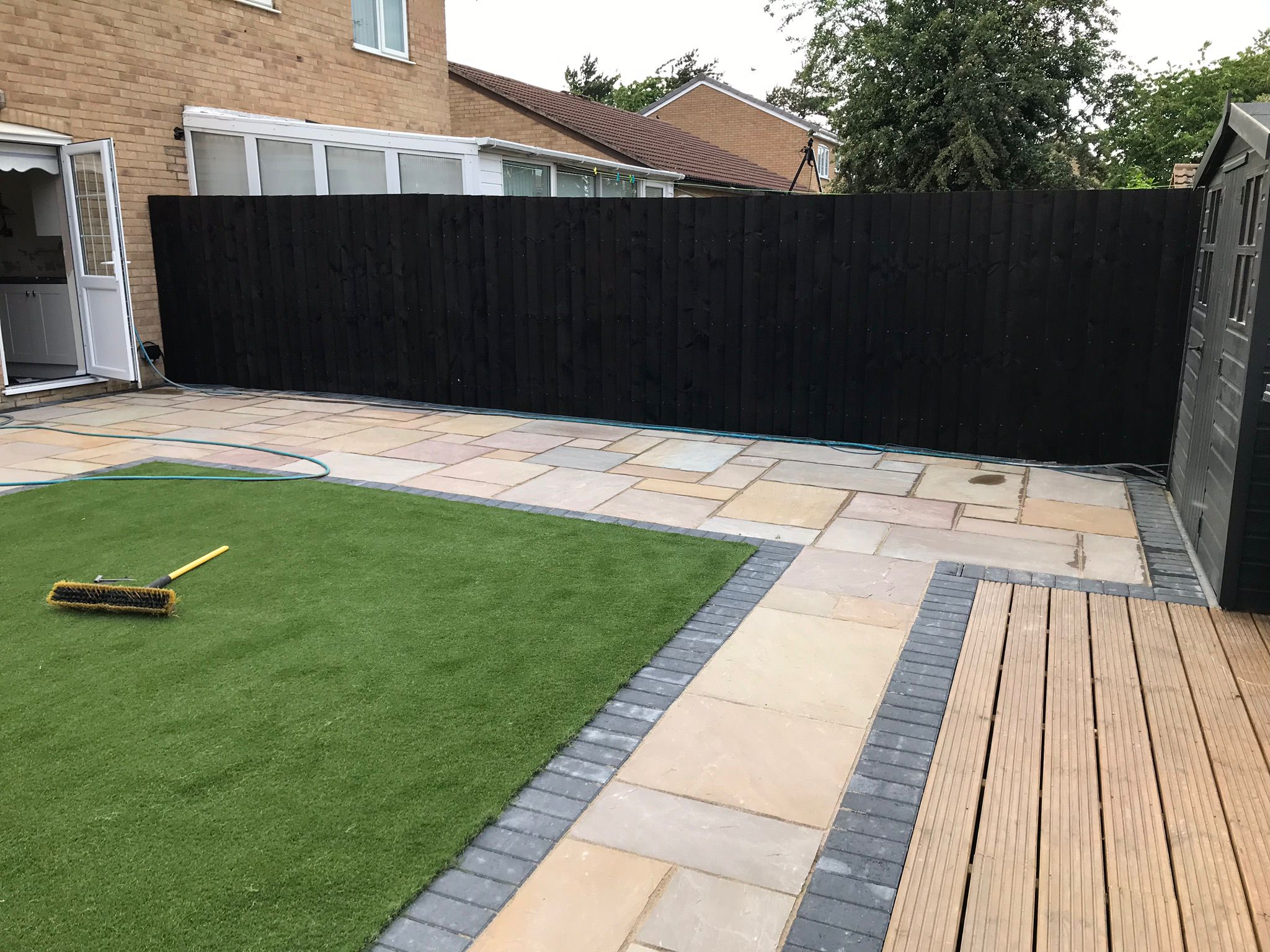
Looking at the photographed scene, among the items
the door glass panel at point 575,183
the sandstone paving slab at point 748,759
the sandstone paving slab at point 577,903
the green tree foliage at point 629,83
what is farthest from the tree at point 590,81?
the sandstone paving slab at point 577,903

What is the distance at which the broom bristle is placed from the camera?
3779mm

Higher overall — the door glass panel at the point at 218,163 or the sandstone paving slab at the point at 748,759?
the door glass panel at the point at 218,163

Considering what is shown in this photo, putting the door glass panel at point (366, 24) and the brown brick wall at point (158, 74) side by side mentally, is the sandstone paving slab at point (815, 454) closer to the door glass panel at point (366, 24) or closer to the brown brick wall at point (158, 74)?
the brown brick wall at point (158, 74)

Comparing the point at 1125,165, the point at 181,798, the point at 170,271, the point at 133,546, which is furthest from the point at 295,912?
the point at 1125,165

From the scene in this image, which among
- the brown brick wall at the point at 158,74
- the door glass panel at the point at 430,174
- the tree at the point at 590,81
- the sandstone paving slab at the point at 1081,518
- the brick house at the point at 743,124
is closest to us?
the sandstone paving slab at the point at 1081,518

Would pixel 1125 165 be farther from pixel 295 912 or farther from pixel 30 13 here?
pixel 295 912

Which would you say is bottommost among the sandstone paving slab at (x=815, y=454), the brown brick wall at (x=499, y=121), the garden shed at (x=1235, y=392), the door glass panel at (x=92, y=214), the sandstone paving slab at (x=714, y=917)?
the sandstone paving slab at (x=714, y=917)

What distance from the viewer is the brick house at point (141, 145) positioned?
860 cm

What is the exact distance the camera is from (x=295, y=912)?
6.88 ft

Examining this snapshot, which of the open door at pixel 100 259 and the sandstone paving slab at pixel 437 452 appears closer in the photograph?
the sandstone paving slab at pixel 437 452

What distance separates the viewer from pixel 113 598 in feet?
12.5

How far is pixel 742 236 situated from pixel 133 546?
4646mm

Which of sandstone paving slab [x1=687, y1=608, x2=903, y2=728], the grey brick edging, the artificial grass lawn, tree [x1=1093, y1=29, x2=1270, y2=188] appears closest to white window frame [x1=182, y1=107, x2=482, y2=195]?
the artificial grass lawn

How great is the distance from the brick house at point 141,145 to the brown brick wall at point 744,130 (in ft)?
66.5
